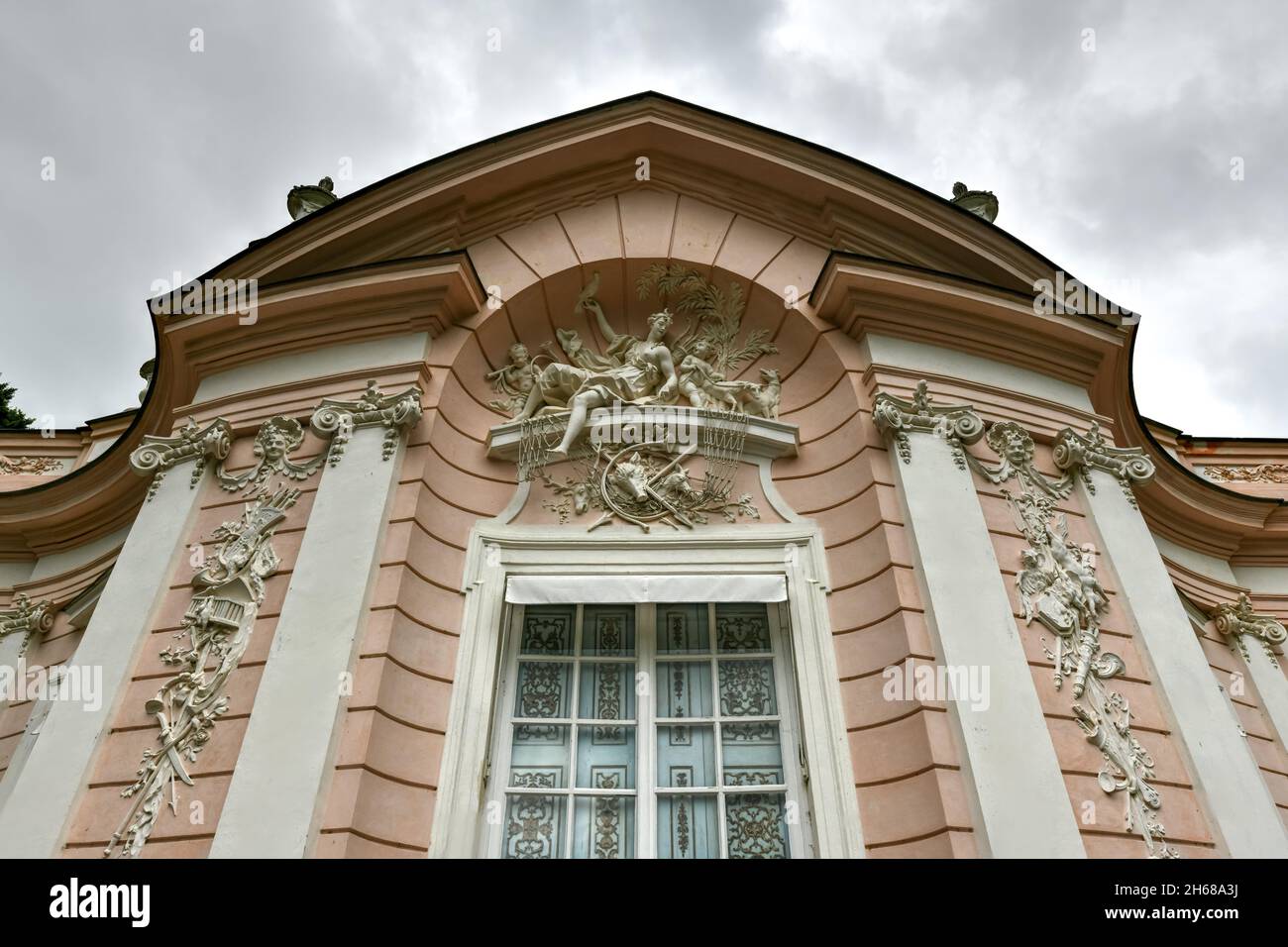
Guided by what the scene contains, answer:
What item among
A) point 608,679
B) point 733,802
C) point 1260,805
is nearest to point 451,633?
point 608,679

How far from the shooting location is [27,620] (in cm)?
1043

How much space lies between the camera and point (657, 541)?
26.3ft

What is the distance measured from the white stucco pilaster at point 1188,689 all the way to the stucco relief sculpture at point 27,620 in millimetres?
12057

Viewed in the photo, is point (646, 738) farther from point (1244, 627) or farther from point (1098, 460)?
point (1244, 627)

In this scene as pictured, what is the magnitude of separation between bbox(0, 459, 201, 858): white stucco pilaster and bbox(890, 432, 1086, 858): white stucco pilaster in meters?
6.69

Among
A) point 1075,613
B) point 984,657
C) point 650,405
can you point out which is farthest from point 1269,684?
point 650,405

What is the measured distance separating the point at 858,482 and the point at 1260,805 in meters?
4.05

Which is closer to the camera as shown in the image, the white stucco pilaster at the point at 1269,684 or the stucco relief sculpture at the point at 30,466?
the white stucco pilaster at the point at 1269,684

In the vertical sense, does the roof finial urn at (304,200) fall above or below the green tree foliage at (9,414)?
below

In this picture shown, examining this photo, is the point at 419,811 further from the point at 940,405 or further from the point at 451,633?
the point at 940,405

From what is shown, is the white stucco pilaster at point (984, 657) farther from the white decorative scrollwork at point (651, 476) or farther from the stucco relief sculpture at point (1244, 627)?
the stucco relief sculpture at point (1244, 627)

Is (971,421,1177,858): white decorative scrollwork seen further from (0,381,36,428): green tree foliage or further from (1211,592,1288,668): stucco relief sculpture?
(0,381,36,428): green tree foliage

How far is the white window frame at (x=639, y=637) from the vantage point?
6613 millimetres

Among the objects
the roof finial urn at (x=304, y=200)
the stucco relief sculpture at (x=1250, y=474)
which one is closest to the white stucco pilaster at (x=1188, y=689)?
the stucco relief sculpture at (x=1250, y=474)
